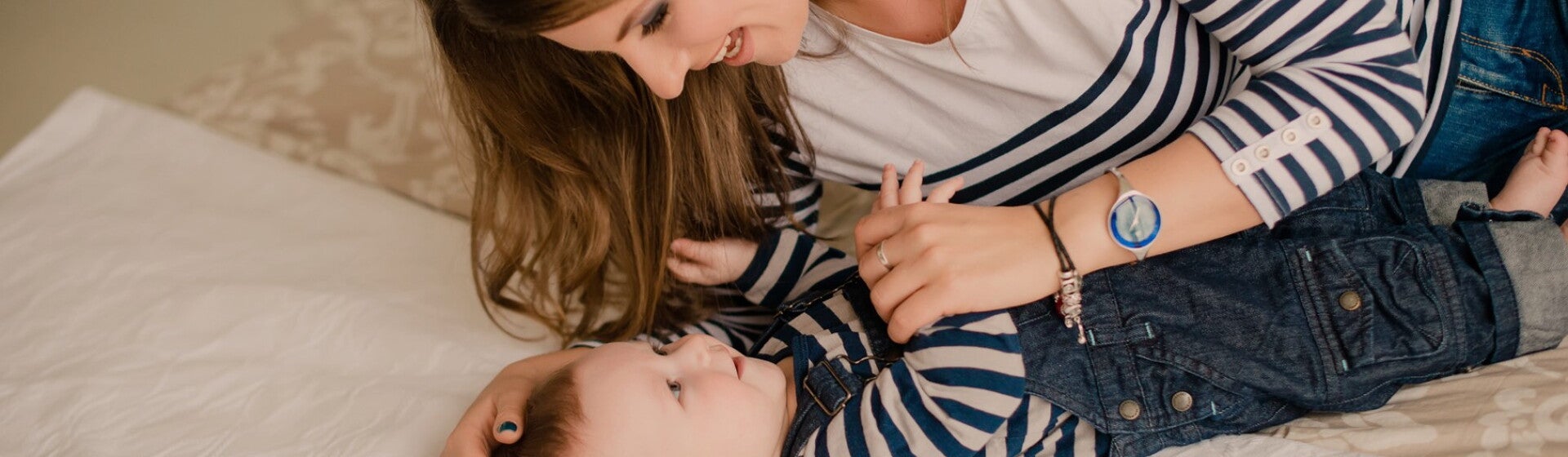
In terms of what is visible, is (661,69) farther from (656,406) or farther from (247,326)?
(247,326)

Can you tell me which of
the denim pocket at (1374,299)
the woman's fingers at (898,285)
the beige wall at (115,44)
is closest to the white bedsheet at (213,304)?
the woman's fingers at (898,285)

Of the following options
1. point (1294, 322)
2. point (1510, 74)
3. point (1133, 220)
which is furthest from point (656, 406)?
point (1510, 74)

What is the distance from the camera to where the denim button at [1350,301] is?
37.3 inches

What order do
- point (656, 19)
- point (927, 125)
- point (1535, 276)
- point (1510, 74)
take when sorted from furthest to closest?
point (927, 125)
point (1510, 74)
point (1535, 276)
point (656, 19)

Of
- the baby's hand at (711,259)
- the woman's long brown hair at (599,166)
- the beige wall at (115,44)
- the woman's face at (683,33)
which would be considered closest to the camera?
the woman's face at (683,33)

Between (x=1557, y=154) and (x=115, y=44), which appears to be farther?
(x=115, y=44)

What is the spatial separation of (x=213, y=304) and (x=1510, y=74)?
1.42 m

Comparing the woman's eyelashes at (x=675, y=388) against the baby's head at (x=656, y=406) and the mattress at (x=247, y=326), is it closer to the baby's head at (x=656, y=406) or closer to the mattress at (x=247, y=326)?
the baby's head at (x=656, y=406)

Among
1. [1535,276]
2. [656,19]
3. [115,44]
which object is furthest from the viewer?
[115,44]

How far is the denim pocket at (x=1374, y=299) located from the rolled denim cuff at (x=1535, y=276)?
0.06 meters

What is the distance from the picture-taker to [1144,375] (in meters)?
0.98

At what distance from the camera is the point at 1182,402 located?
0.96 m

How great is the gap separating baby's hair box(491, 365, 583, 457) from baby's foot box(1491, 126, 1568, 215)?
904 millimetres

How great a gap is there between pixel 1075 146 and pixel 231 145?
48.7 inches
